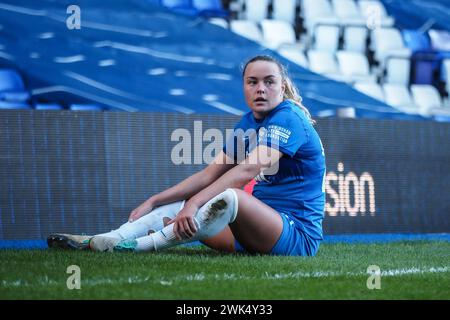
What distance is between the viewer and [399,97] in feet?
34.8

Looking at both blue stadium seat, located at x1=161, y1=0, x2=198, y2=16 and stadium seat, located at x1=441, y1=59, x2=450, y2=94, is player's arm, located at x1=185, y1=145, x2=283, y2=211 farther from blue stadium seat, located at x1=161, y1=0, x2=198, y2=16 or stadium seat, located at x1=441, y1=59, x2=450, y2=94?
stadium seat, located at x1=441, y1=59, x2=450, y2=94

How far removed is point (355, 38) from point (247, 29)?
59.1 inches

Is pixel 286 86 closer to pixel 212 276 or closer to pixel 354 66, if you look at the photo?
pixel 212 276

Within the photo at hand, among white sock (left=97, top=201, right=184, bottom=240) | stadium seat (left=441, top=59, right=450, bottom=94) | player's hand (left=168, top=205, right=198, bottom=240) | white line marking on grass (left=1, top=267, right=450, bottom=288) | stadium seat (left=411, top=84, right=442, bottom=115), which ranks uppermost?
player's hand (left=168, top=205, right=198, bottom=240)

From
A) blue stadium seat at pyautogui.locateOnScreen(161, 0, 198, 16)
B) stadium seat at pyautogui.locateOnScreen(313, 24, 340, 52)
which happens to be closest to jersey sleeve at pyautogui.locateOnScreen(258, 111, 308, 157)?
blue stadium seat at pyautogui.locateOnScreen(161, 0, 198, 16)

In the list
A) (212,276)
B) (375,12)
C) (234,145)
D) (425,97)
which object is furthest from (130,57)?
(212,276)

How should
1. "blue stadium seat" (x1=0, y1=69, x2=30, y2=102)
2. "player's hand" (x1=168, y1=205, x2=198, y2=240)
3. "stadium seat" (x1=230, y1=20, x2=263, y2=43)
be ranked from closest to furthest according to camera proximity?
"player's hand" (x1=168, y1=205, x2=198, y2=240), "blue stadium seat" (x1=0, y1=69, x2=30, y2=102), "stadium seat" (x1=230, y1=20, x2=263, y2=43)

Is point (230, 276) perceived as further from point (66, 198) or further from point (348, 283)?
point (66, 198)

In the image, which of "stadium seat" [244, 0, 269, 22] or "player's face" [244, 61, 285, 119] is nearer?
"player's face" [244, 61, 285, 119]

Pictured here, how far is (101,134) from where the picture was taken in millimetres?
6484

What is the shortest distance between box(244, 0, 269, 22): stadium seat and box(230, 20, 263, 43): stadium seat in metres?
0.07

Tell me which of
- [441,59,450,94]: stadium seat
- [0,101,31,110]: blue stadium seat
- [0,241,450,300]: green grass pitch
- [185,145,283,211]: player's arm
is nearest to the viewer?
[0,241,450,300]: green grass pitch

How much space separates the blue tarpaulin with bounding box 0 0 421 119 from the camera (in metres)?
8.62
